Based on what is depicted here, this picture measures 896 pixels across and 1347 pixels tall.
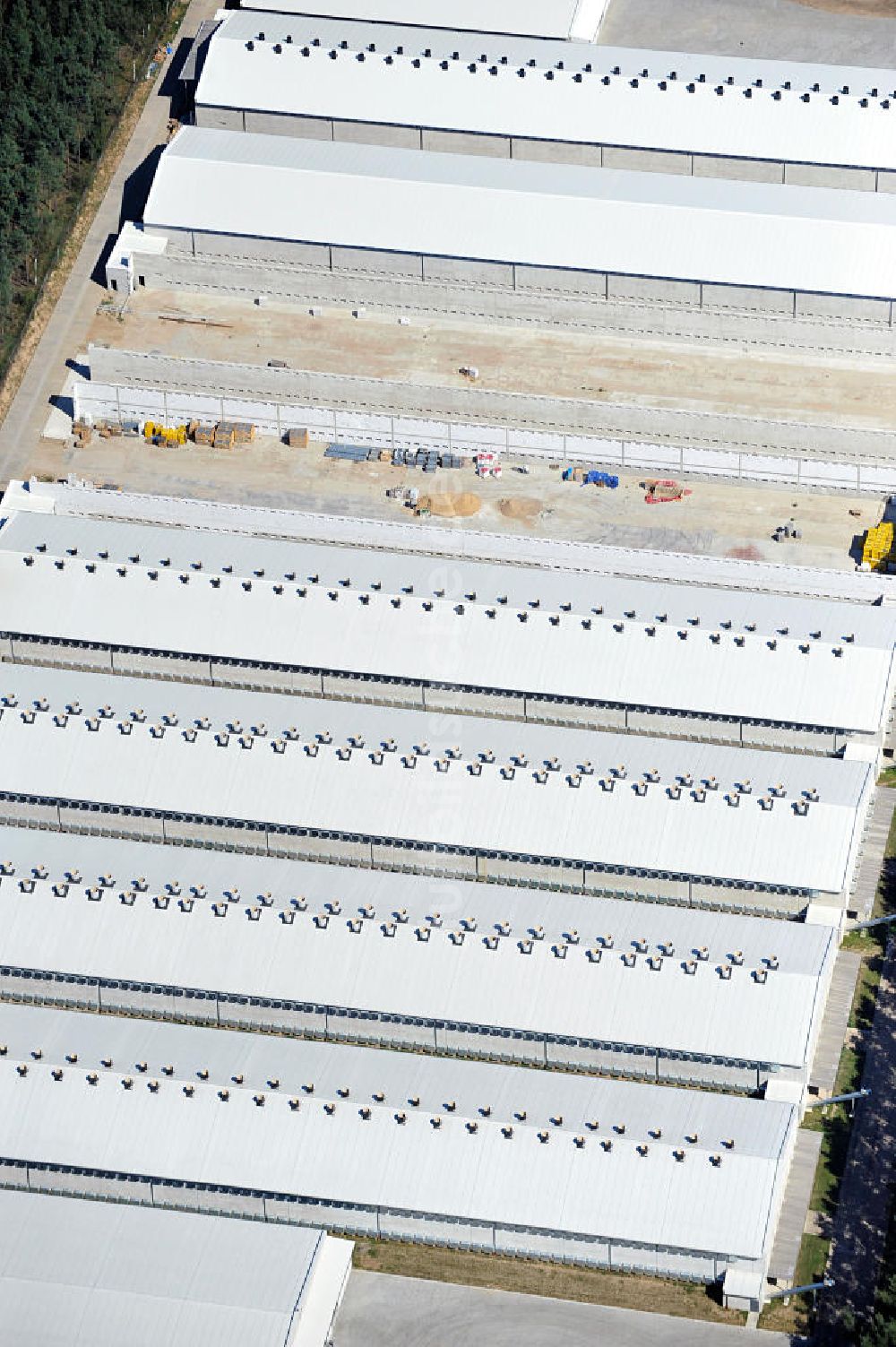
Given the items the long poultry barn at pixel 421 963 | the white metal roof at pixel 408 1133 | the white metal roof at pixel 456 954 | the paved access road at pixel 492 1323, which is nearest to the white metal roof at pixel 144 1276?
the white metal roof at pixel 408 1133

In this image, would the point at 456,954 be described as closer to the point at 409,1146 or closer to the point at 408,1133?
the point at 408,1133

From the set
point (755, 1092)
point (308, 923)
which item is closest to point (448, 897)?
point (308, 923)

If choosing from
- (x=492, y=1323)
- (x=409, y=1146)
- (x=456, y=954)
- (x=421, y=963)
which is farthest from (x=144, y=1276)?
(x=456, y=954)

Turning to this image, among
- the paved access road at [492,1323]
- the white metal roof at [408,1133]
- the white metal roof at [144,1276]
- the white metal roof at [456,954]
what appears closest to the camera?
the white metal roof at [144,1276]

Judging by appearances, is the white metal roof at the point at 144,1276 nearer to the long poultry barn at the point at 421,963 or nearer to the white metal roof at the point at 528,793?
the long poultry barn at the point at 421,963

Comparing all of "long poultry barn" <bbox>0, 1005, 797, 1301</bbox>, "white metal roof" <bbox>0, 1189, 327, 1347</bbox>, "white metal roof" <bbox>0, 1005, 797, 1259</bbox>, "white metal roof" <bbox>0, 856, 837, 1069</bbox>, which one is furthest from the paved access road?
"white metal roof" <bbox>0, 856, 837, 1069</bbox>

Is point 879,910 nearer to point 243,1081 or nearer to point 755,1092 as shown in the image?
point 755,1092

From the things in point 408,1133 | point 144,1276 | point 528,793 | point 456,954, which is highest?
point 528,793
